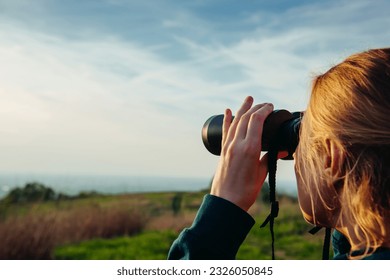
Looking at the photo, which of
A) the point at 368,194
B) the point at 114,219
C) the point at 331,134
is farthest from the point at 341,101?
the point at 114,219

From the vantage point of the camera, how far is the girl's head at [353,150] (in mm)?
1128

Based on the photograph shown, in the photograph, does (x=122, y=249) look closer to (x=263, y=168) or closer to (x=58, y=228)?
(x=58, y=228)

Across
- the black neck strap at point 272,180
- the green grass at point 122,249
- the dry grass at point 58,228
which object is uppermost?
the black neck strap at point 272,180

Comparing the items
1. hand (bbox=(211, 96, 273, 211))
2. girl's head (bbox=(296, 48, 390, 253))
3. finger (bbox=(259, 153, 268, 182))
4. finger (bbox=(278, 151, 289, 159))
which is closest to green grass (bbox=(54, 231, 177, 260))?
finger (bbox=(278, 151, 289, 159))

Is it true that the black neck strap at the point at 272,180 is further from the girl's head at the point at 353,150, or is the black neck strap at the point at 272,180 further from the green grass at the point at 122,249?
the green grass at the point at 122,249

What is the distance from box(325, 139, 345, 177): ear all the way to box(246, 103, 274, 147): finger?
7.1 inches

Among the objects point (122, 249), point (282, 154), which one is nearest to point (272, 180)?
point (282, 154)

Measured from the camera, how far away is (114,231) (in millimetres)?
8469

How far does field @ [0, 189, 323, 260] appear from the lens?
674cm

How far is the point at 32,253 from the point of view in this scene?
6609 mm

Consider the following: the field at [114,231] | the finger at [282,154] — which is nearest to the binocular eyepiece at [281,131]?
the finger at [282,154]

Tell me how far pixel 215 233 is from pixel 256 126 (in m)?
0.29

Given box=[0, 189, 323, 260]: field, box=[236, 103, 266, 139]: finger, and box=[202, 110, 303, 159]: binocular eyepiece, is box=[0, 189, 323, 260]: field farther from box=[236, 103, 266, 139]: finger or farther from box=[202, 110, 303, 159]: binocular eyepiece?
box=[236, 103, 266, 139]: finger
